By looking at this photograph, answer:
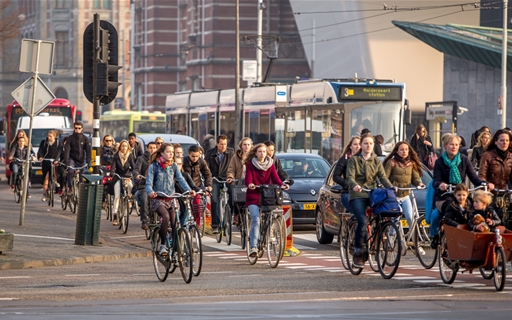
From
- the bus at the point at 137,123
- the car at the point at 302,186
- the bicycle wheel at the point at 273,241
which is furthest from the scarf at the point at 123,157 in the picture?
the bus at the point at 137,123

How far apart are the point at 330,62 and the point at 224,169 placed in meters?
51.6

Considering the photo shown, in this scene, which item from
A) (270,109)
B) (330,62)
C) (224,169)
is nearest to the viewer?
(224,169)

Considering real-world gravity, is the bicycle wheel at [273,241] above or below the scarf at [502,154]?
below

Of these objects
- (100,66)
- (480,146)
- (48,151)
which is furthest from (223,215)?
(48,151)

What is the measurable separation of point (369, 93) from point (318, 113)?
5.71 feet

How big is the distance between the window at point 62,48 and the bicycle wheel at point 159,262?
99778mm

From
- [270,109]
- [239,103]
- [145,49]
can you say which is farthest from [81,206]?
[145,49]

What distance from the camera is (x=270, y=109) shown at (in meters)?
33.7

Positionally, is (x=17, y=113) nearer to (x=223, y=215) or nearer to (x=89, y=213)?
(x=223, y=215)

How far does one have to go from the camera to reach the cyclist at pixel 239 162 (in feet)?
55.8

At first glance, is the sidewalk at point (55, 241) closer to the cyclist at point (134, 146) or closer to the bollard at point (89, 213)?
the bollard at point (89, 213)

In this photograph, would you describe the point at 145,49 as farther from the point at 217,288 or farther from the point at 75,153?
the point at 217,288

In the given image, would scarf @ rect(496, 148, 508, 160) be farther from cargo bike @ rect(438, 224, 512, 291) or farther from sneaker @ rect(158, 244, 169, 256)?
sneaker @ rect(158, 244, 169, 256)

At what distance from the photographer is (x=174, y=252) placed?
12766 millimetres
